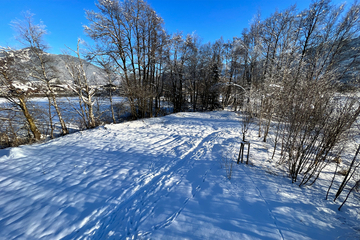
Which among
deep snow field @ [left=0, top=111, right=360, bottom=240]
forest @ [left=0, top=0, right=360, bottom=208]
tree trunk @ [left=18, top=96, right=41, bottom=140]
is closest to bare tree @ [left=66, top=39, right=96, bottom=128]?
forest @ [left=0, top=0, right=360, bottom=208]

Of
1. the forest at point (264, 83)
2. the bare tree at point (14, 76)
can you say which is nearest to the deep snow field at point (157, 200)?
the forest at point (264, 83)

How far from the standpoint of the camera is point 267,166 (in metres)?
4.27

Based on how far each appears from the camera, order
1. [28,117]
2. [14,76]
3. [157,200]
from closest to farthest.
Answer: [157,200]
[14,76]
[28,117]

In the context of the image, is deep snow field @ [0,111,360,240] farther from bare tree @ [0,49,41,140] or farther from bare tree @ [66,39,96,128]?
bare tree @ [66,39,96,128]

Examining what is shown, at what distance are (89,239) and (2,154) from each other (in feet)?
20.4

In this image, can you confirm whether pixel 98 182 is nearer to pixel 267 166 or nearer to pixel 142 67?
pixel 267 166

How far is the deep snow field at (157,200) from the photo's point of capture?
2.20 metres

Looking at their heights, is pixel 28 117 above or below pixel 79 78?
below

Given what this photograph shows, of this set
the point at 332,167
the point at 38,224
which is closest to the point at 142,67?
the point at 38,224

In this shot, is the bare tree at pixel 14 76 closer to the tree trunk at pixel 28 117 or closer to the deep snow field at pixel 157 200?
the tree trunk at pixel 28 117

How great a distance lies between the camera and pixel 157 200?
290 centimetres

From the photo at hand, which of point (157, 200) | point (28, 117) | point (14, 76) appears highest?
point (14, 76)

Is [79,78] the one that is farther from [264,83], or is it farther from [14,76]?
[264,83]

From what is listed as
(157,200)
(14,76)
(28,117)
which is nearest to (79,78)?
(14,76)
